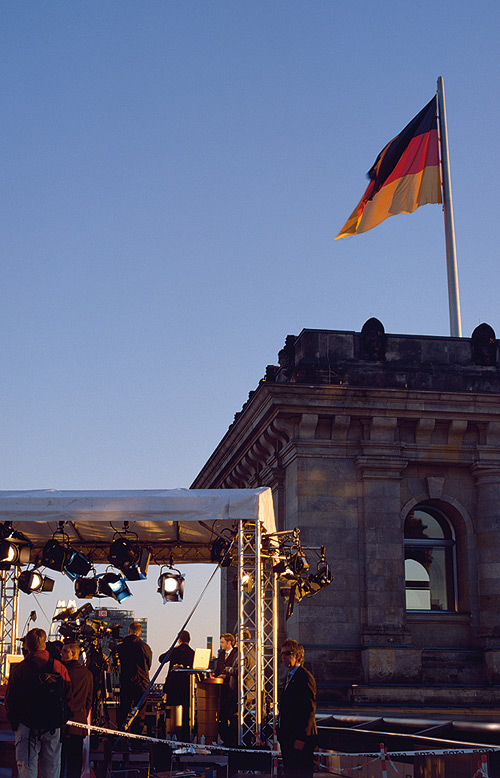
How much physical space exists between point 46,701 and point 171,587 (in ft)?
23.4

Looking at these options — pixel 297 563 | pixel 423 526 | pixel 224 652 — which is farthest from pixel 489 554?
pixel 224 652

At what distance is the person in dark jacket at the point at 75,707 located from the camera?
12320 mm

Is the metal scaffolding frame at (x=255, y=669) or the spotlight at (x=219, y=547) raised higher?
the spotlight at (x=219, y=547)

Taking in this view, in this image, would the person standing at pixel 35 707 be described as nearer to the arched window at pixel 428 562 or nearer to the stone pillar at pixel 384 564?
the stone pillar at pixel 384 564

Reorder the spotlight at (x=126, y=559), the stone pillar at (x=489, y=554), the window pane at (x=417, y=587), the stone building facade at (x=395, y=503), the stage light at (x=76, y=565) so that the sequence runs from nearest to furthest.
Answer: the spotlight at (x=126, y=559) → the stage light at (x=76, y=565) → the stone building facade at (x=395, y=503) → the stone pillar at (x=489, y=554) → the window pane at (x=417, y=587)

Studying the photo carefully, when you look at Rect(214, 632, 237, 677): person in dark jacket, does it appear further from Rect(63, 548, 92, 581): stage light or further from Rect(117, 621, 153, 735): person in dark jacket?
Rect(63, 548, 92, 581): stage light

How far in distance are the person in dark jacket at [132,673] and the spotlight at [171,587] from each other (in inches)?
70.4

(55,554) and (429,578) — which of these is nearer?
(55,554)

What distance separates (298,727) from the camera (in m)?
10.4

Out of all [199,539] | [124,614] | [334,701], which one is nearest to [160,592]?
[199,539]

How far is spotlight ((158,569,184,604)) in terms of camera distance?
1731cm

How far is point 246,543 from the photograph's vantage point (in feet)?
46.2

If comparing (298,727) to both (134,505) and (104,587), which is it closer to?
(134,505)

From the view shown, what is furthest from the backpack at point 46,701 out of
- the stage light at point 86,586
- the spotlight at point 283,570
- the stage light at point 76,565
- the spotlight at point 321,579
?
the stage light at point 86,586
